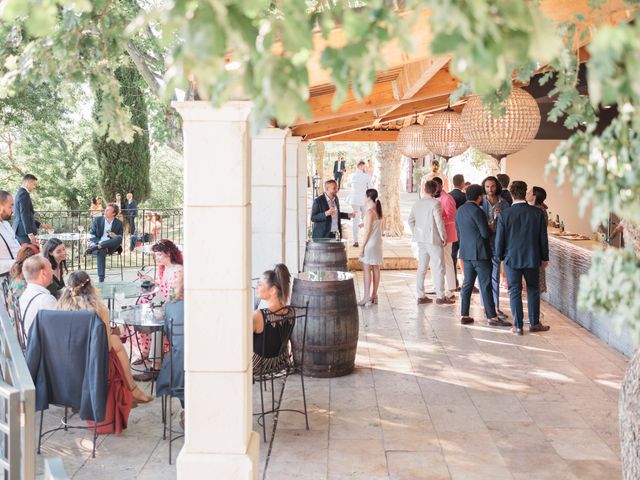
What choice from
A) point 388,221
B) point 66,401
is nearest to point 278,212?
point 66,401

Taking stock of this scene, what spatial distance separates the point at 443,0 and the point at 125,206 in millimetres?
17907

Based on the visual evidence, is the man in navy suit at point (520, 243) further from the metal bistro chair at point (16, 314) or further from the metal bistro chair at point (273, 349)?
the metal bistro chair at point (16, 314)

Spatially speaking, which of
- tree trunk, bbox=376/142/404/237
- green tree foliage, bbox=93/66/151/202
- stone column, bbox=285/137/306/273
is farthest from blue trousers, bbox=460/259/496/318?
green tree foliage, bbox=93/66/151/202

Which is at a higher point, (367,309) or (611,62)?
(611,62)

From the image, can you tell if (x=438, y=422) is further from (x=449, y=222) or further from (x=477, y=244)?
(x=449, y=222)

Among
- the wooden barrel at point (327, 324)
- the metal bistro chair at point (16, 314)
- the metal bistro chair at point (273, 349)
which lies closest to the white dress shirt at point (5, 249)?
the metal bistro chair at point (16, 314)

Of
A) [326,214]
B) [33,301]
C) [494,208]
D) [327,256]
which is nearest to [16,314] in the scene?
[33,301]

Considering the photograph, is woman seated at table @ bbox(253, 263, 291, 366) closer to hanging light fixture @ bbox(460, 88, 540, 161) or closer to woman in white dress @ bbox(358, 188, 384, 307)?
hanging light fixture @ bbox(460, 88, 540, 161)

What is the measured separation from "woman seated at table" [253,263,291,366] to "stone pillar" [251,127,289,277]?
4.87ft

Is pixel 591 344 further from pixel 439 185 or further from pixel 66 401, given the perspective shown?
pixel 66 401

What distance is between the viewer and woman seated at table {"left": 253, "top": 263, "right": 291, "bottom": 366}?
4844 mm

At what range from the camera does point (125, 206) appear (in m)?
18.5

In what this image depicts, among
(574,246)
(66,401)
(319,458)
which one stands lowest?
(319,458)

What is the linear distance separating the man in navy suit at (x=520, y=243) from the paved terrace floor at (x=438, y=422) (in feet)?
2.01
